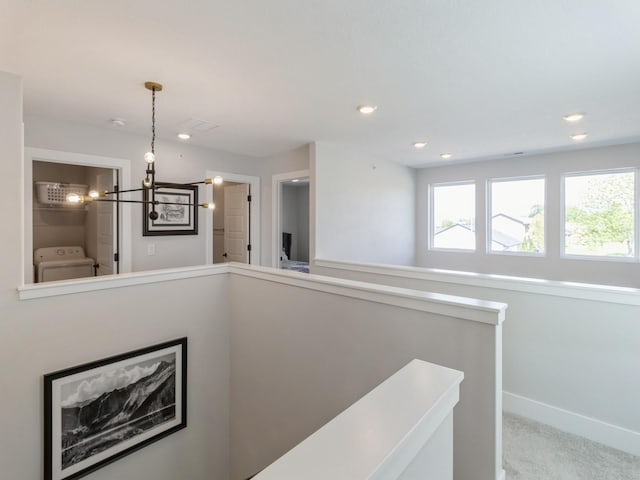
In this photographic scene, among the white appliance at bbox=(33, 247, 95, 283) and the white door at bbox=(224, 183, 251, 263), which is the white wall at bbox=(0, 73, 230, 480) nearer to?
the white door at bbox=(224, 183, 251, 263)

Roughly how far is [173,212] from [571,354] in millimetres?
4209

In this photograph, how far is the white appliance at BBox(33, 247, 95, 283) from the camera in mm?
4137

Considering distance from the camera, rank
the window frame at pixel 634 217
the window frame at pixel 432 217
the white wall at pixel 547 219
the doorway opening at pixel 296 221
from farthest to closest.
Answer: the doorway opening at pixel 296 221
the window frame at pixel 432 217
the white wall at pixel 547 219
the window frame at pixel 634 217

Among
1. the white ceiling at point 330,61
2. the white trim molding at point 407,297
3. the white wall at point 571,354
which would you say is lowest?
the white wall at point 571,354

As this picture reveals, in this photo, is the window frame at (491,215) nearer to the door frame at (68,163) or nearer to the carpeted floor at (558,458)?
the carpeted floor at (558,458)

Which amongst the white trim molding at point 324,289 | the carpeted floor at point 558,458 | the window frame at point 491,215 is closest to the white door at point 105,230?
the white trim molding at point 324,289

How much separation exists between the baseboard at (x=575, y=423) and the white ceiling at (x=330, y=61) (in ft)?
7.90

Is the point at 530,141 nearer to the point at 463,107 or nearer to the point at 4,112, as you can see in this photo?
the point at 463,107

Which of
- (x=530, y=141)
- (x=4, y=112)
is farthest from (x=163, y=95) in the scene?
(x=530, y=141)

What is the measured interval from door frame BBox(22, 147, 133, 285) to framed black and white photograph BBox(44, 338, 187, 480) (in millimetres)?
1381

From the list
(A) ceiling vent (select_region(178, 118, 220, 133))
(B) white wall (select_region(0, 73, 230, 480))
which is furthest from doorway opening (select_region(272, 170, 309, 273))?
(B) white wall (select_region(0, 73, 230, 480))

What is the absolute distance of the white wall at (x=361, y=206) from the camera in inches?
160

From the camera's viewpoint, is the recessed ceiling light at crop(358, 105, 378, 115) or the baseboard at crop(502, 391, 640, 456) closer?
the baseboard at crop(502, 391, 640, 456)

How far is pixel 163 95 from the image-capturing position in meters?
2.59
